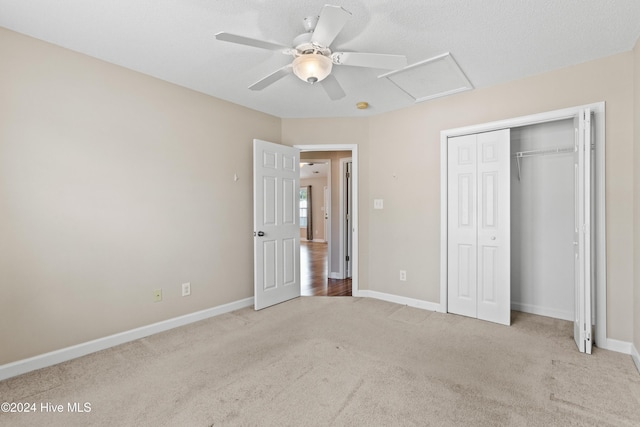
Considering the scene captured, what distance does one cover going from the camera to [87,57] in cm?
261

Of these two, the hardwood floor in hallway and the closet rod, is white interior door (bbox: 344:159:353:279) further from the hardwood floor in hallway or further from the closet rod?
the closet rod

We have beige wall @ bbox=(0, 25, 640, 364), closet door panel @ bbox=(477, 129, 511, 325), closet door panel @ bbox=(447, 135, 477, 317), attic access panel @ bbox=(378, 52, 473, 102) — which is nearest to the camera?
beige wall @ bbox=(0, 25, 640, 364)

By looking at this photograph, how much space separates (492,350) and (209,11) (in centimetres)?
331

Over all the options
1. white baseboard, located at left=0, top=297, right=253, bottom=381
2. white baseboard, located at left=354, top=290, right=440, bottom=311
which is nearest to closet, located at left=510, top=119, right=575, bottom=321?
A: white baseboard, located at left=354, top=290, right=440, bottom=311

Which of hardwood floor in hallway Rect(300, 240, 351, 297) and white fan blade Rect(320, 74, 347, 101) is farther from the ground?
white fan blade Rect(320, 74, 347, 101)

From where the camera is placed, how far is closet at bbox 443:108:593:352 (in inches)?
127

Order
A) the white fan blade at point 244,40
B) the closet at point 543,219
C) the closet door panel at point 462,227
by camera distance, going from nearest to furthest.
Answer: the white fan blade at point 244,40 < the closet at point 543,219 < the closet door panel at point 462,227

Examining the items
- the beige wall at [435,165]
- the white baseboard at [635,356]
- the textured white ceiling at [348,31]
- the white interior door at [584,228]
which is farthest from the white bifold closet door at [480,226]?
the white baseboard at [635,356]

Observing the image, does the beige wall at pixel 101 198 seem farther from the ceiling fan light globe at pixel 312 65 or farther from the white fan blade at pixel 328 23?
the white fan blade at pixel 328 23

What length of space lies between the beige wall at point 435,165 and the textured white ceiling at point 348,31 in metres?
0.23

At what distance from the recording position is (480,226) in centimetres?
337

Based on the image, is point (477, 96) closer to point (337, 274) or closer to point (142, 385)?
point (337, 274)

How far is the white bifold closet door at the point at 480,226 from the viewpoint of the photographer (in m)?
3.21

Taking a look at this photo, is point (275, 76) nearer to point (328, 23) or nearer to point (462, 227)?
point (328, 23)
